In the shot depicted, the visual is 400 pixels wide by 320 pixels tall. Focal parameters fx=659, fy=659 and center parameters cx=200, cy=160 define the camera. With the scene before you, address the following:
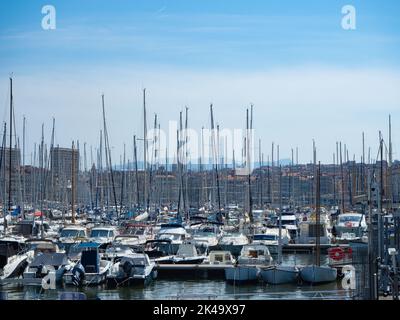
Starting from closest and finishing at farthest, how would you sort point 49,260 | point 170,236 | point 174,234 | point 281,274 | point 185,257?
point 281,274 < point 49,260 < point 185,257 < point 170,236 < point 174,234

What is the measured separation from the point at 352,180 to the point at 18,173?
9997 mm

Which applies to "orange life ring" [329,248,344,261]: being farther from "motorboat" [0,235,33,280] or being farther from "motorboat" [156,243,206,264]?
"motorboat" [0,235,33,280]

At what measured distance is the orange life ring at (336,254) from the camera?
1214 centimetres

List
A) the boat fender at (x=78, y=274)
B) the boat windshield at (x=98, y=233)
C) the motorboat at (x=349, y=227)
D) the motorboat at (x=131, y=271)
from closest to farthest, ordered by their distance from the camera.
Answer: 1. the boat fender at (x=78, y=274)
2. the motorboat at (x=131, y=271)
3. the boat windshield at (x=98, y=233)
4. the motorboat at (x=349, y=227)

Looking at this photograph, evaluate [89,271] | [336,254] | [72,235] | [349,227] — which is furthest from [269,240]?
[89,271]

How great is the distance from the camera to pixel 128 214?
17.9m

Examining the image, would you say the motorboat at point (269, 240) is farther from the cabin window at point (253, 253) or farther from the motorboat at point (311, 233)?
the cabin window at point (253, 253)

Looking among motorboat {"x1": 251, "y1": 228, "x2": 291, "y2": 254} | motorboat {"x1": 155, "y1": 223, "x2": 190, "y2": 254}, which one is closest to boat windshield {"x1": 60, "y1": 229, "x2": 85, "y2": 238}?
motorboat {"x1": 155, "y1": 223, "x2": 190, "y2": 254}

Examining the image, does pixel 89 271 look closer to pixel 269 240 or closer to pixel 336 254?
pixel 336 254

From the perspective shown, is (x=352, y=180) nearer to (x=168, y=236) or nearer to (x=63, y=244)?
(x=168, y=236)

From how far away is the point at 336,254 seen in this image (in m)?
12.5

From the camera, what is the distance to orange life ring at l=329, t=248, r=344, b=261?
478 inches

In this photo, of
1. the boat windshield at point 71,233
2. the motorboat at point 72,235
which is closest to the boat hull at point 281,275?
the motorboat at point 72,235
